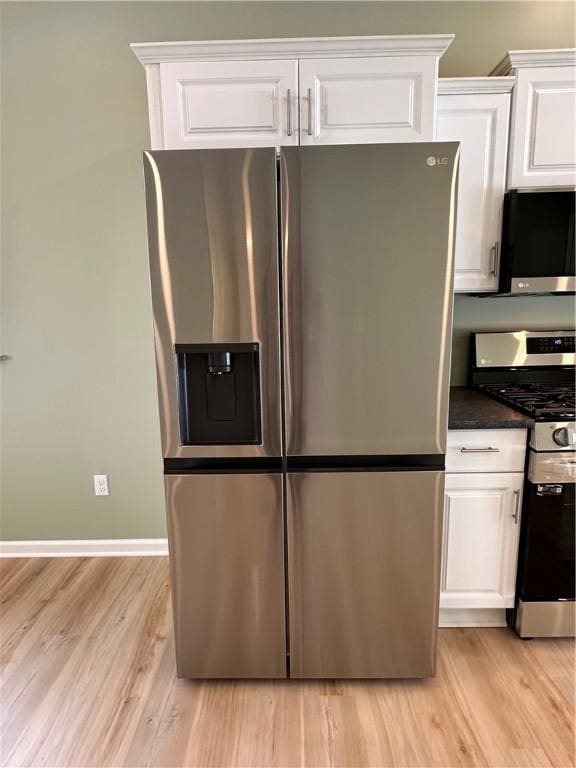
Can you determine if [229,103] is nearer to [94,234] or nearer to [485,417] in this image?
[94,234]

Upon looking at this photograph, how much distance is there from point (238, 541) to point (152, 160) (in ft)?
4.00

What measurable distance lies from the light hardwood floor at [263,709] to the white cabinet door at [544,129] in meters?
1.88

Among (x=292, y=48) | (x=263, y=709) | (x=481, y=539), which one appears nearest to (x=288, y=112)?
(x=292, y=48)

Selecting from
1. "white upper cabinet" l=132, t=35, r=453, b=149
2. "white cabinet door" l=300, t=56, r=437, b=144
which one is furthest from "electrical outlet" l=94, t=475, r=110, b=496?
"white cabinet door" l=300, t=56, r=437, b=144

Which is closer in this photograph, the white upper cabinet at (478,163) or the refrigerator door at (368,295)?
the refrigerator door at (368,295)

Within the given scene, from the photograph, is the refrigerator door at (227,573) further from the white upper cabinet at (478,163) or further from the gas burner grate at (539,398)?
the white upper cabinet at (478,163)

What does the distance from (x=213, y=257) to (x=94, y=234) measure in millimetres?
1185

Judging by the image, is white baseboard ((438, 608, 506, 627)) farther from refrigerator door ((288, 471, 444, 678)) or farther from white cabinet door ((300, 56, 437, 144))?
white cabinet door ((300, 56, 437, 144))

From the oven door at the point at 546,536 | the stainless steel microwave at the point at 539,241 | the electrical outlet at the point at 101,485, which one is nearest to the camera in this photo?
the oven door at the point at 546,536

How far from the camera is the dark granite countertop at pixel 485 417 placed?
172 centimetres

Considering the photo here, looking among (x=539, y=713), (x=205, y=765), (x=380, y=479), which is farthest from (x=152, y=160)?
(x=539, y=713)

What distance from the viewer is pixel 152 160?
137 cm

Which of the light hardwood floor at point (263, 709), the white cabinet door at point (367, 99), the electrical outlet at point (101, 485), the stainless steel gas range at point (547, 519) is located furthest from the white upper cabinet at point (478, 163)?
the electrical outlet at point (101, 485)

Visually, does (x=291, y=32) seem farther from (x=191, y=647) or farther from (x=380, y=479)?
(x=191, y=647)
